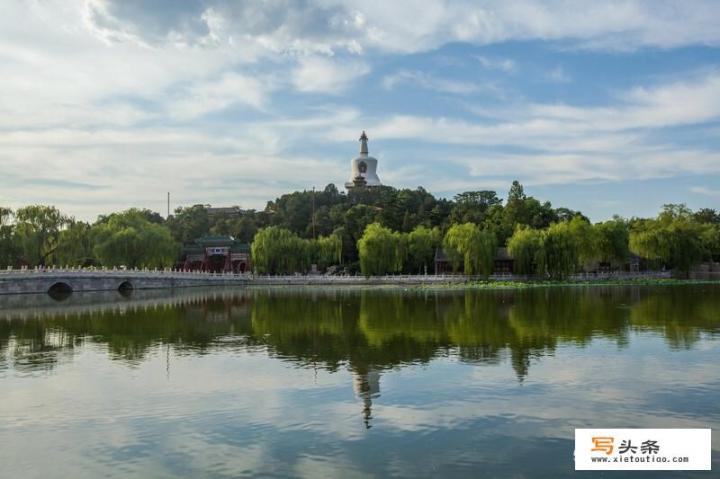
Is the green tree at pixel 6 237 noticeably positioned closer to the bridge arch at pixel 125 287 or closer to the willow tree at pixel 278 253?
the bridge arch at pixel 125 287

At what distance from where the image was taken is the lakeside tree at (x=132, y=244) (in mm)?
59500

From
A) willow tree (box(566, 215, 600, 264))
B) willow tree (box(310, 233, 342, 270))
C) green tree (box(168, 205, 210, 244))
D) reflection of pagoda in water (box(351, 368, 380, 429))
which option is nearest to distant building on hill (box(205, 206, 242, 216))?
green tree (box(168, 205, 210, 244))

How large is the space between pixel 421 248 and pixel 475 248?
8.86 metres

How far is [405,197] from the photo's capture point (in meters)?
87.0

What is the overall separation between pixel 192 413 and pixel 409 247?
2099 inches

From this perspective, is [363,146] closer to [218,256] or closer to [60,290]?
[218,256]

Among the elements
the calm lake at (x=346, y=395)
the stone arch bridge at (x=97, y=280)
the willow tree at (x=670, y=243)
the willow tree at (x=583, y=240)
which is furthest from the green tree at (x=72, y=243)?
the willow tree at (x=670, y=243)

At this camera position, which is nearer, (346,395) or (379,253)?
(346,395)

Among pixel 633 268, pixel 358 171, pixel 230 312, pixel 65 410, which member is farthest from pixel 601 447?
pixel 358 171

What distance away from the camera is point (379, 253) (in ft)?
202

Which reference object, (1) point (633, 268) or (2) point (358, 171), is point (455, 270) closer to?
(1) point (633, 268)

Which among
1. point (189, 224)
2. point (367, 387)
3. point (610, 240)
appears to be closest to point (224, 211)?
point (189, 224)

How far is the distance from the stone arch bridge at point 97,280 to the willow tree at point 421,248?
16.4 m

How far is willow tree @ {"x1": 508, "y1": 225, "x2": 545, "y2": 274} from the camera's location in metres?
56.4
